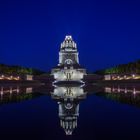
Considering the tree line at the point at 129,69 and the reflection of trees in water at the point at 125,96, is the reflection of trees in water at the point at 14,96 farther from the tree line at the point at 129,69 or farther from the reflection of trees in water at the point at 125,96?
the tree line at the point at 129,69

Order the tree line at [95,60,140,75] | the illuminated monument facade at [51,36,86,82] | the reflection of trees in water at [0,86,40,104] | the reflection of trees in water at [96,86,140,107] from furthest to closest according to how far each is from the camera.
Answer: the illuminated monument facade at [51,36,86,82] → the tree line at [95,60,140,75] → the reflection of trees in water at [0,86,40,104] → the reflection of trees in water at [96,86,140,107]

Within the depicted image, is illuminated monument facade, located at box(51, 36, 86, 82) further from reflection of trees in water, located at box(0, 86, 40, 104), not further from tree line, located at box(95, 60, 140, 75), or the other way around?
reflection of trees in water, located at box(0, 86, 40, 104)

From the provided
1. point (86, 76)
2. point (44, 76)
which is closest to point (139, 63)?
point (86, 76)

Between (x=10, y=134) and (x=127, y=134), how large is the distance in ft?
10.7

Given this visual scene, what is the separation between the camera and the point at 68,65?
115688mm

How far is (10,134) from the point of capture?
29.4 feet

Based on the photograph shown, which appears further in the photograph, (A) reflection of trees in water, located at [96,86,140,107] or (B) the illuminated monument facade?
(B) the illuminated monument facade

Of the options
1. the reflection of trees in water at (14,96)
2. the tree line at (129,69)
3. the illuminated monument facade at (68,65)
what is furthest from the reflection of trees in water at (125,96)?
the illuminated monument facade at (68,65)

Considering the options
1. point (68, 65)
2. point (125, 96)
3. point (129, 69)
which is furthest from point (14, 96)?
point (68, 65)

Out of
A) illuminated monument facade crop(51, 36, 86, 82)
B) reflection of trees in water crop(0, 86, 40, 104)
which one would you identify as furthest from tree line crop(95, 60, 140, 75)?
reflection of trees in water crop(0, 86, 40, 104)

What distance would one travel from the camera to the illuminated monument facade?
11288 centimetres

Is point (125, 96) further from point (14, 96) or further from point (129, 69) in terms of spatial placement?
point (129, 69)

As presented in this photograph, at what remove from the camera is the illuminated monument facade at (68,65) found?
113 m

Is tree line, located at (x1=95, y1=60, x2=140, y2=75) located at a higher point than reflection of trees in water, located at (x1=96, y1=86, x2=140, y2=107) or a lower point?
higher
